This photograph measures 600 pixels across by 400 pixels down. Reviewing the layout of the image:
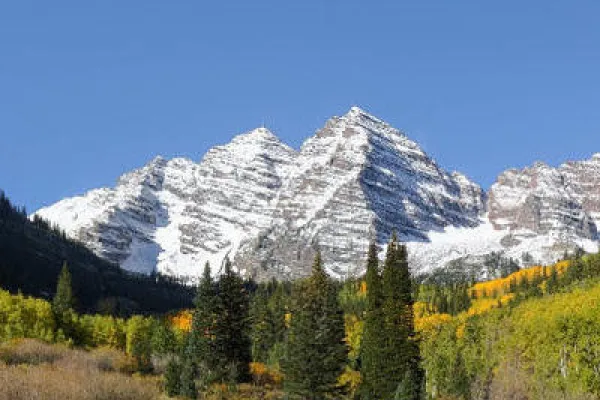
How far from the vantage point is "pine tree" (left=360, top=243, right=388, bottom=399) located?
87075 millimetres

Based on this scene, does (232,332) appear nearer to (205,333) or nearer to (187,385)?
(205,333)

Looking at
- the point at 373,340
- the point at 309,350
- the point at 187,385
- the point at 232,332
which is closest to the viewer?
the point at 187,385

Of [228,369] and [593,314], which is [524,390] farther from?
[228,369]

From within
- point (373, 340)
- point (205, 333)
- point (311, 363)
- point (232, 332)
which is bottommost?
point (311, 363)

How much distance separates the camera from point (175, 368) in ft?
229

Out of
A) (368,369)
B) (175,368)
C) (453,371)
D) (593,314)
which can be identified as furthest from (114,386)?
(593,314)

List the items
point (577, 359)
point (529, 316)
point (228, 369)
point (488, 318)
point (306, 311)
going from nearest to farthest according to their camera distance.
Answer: point (306, 311), point (228, 369), point (577, 359), point (529, 316), point (488, 318)

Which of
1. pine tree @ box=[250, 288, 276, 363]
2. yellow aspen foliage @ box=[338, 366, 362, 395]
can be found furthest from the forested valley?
yellow aspen foliage @ box=[338, 366, 362, 395]

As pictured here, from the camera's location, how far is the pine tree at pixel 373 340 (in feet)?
286

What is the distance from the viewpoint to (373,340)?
9150 cm

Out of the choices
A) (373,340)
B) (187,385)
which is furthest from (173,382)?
(373,340)

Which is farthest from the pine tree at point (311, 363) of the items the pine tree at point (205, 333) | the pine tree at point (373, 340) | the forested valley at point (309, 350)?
the pine tree at point (205, 333)

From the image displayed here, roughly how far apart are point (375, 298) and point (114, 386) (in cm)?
5921

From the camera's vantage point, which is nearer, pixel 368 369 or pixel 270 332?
pixel 368 369
